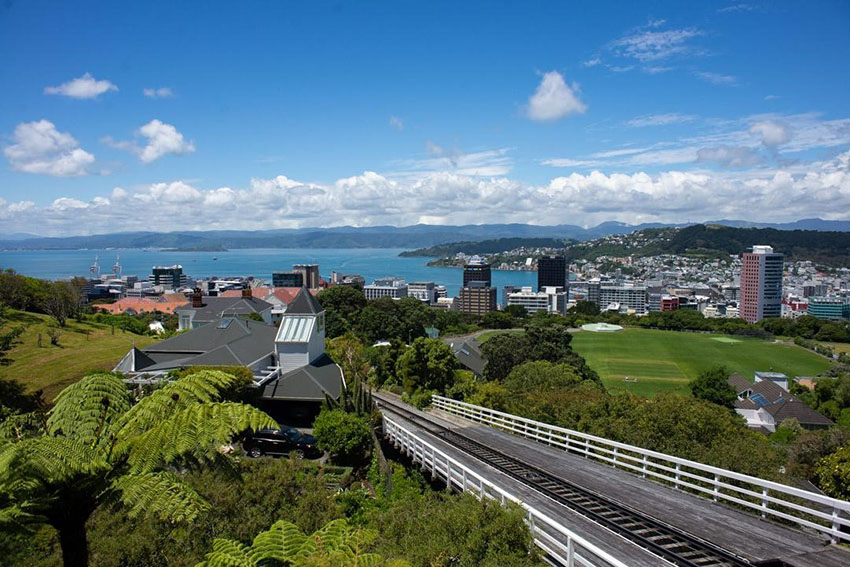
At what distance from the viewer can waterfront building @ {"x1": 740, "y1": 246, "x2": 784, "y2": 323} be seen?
16062cm

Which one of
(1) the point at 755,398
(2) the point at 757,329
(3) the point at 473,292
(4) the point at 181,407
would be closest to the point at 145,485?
(4) the point at 181,407

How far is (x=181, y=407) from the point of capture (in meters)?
6.22

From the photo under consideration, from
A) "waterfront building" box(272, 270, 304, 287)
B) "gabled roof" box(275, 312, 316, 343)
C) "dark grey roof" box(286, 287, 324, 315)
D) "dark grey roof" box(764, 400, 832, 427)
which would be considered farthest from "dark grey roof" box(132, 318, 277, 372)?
"waterfront building" box(272, 270, 304, 287)

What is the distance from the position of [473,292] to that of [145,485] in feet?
469

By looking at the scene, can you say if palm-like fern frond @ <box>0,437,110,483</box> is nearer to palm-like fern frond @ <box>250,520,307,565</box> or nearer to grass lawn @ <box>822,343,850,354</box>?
A: palm-like fern frond @ <box>250,520,307,565</box>

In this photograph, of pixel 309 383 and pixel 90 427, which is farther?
pixel 309 383

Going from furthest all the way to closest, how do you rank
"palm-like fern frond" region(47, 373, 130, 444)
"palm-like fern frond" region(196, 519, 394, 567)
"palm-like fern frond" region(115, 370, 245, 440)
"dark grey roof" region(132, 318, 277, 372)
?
"dark grey roof" region(132, 318, 277, 372)
"palm-like fern frond" region(47, 373, 130, 444)
"palm-like fern frond" region(115, 370, 245, 440)
"palm-like fern frond" region(196, 519, 394, 567)

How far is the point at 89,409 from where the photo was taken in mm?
6289

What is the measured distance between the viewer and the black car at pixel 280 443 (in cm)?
1966

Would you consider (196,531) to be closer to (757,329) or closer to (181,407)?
(181,407)

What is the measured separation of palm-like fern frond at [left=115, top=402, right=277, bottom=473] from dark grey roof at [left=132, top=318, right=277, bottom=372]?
69.4 feet

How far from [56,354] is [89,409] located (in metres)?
26.6

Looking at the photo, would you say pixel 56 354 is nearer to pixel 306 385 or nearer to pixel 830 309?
pixel 306 385

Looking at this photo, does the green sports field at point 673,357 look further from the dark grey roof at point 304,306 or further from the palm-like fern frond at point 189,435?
the palm-like fern frond at point 189,435
